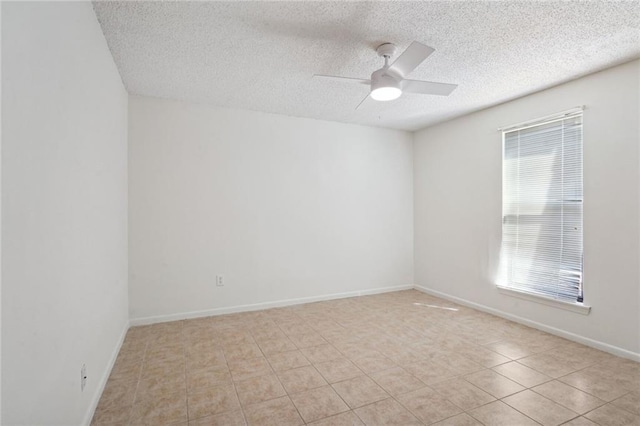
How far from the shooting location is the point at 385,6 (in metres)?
1.86

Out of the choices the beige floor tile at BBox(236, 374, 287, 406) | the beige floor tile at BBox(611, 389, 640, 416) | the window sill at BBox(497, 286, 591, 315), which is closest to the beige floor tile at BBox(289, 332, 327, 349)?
the beige floor tile at BBox(236, 374, 287, 406)

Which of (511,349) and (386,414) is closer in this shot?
(386,414)

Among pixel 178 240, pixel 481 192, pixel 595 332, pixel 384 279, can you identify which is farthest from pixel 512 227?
pixel 178 240

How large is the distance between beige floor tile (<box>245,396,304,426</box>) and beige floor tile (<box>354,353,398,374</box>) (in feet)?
2.28

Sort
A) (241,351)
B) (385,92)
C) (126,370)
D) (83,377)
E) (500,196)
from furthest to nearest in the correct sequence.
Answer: (500,196), (241,351), (126,370), (385,92), (83,377)

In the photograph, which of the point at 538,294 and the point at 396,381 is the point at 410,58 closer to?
the point at 396,381

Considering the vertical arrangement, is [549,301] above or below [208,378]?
above

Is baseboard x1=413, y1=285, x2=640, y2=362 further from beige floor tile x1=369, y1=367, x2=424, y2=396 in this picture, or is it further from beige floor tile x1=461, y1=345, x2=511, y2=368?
beige floor tile x1=369, y1=367, x2=424, y2=396

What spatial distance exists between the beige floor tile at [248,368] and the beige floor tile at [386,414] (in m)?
0.82

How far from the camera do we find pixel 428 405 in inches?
76.6

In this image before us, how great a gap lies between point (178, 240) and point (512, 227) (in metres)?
3.80

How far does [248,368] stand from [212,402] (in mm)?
451

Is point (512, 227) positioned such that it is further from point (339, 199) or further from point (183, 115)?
point (183, 115)

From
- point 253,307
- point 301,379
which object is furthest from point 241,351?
point 253,307
